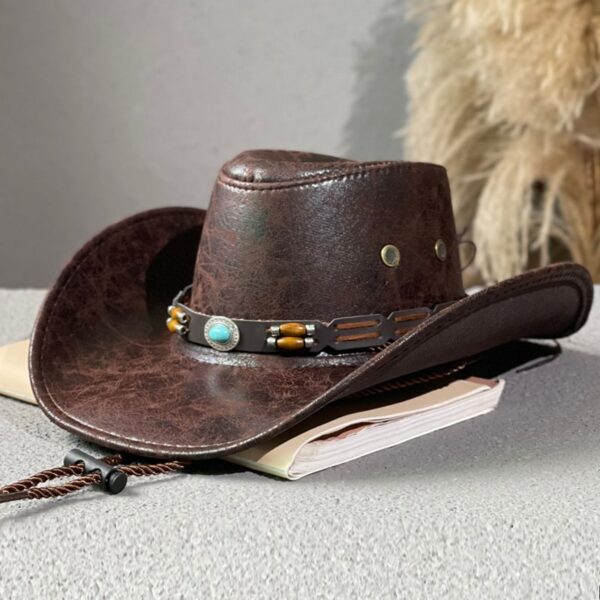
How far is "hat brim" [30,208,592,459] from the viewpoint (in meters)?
0.75

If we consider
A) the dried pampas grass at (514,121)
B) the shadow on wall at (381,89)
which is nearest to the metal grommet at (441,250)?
the dried pampas grass at (514,121)

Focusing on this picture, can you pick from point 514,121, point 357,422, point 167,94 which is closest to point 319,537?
point 357,422

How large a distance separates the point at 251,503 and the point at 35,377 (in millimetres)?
260

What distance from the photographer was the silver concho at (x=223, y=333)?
84 centimetres

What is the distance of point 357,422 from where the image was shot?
2.50 ft

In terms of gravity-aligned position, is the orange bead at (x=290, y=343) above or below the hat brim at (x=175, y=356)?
above

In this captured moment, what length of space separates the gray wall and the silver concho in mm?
1574

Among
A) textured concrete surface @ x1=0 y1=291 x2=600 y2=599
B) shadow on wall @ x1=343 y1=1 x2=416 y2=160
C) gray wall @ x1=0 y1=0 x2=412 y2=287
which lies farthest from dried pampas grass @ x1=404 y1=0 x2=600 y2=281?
textured concrete surface @ x1=0 y1=291 x2=600 y2=599

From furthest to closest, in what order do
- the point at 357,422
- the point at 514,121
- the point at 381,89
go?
the point at 381,89 < the point at 514,121 < the point at 357,422

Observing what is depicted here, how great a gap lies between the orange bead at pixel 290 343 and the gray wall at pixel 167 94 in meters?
1.60

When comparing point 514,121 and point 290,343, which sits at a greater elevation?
point 290,343

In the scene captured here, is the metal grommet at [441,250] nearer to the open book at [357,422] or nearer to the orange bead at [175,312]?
the open book at [357,422]

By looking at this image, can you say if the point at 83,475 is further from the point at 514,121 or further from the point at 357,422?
the point at 514,121

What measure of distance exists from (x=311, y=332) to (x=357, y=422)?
3.5 inches
